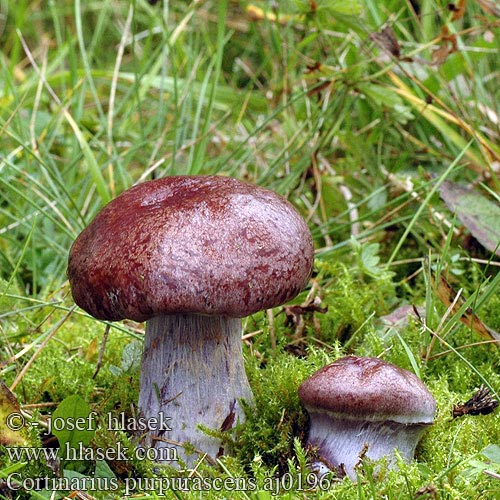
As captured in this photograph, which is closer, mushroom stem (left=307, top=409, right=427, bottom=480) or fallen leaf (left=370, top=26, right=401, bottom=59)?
mushroom stem (left=307, top=409, right=427, bottom=480)

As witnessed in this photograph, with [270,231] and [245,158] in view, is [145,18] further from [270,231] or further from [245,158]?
[270,231]

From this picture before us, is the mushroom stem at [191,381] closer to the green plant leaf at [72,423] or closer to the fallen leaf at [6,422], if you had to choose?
the green plant leaf at [72,423]

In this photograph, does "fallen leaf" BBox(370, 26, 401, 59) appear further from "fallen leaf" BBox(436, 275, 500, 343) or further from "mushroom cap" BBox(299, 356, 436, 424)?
"mushroom cap" BBox(299, 356, 436, 424)

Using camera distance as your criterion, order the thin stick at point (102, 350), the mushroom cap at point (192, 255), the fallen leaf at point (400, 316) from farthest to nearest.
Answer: the fallen leaf at point (400, 316)
the thin stick at point (102, 350)
the mushroom cap at point (192, 255)

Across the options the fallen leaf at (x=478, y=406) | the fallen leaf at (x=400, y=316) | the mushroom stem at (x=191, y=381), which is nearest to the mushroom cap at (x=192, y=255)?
the mushroom stem at (x=191, y=381)

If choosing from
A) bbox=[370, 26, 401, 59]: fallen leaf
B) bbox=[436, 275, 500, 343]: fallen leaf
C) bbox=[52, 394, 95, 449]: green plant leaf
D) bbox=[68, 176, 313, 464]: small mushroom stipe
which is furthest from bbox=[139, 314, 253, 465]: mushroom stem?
bbox=[370, 26, 401, 59]: fallen leaf
